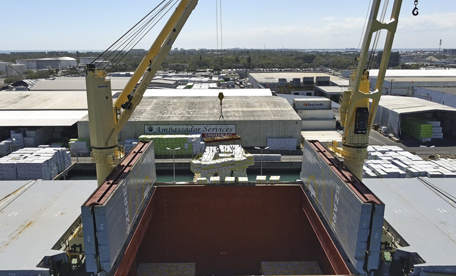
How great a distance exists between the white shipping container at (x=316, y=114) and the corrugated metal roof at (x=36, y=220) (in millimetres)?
27582

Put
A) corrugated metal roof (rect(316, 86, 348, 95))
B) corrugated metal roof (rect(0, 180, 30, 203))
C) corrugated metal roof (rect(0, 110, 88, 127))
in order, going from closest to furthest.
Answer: corrugated metal roof (rect(0, 180, 30, 203))
corrugated metal roof (rect(0, 110, 88, 127))
corrugated metal roof (rect(316, 86, 348, 95))

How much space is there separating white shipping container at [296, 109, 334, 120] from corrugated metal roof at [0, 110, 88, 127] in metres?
25.0

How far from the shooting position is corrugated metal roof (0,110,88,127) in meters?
34.2

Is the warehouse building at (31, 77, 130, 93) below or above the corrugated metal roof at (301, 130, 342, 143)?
above

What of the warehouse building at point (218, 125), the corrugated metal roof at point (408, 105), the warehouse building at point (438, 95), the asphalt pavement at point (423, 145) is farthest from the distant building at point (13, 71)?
the warehouse building at point (438, 95)

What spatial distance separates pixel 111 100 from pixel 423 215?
44.3 feet

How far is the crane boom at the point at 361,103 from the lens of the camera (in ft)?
40.8

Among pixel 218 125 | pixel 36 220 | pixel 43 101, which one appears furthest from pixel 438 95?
pixel 43 101

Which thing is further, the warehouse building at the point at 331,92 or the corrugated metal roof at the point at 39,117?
the warehouse building at the point at 331,92

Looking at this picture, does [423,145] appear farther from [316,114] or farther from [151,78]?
[151,78]

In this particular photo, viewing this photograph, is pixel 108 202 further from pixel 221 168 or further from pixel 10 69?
pixel 10 69

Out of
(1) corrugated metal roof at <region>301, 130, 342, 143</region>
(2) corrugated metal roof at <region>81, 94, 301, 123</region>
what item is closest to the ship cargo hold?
(2) corrugated metal roof at <region>81, 94, 301, 123</region>

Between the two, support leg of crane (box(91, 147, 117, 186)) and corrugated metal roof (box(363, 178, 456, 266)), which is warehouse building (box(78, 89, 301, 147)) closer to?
corrugated metal roof (box(363, 178, 456, 266))

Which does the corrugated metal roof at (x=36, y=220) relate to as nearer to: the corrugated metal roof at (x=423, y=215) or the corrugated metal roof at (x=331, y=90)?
the corrugated metal roof at (x=423, y=215)
